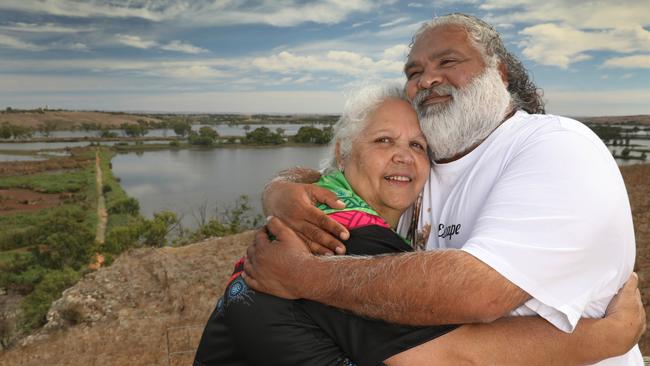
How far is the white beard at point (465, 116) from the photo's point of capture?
7.36ft

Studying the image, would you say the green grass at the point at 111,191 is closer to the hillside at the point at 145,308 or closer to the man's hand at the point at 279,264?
the hillside at the point at 145,308

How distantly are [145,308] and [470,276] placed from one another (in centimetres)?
1258

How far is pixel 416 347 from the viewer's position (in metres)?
1.48

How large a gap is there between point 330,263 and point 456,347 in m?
0.52

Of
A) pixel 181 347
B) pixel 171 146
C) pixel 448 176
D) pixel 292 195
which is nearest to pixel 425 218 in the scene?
pixel 448 176

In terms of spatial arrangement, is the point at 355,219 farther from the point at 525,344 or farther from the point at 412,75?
the point at 412,75

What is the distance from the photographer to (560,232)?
56.2 inches

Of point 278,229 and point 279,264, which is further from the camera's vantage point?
point 278,229

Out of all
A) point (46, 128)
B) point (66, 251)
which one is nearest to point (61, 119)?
point (46, 128)

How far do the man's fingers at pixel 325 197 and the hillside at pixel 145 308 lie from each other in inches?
259

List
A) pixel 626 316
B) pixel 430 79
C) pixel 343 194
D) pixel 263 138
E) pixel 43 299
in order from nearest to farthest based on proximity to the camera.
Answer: pixel 626 316 < pixel 343 194 < pixel 430 79 < pixel 43 299 < pixel 263 138

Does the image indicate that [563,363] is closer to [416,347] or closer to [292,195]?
[416,347]

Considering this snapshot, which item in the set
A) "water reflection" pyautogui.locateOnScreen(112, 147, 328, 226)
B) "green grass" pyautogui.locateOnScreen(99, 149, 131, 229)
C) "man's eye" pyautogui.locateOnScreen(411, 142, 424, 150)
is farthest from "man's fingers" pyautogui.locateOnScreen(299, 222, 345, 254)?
"green grass" pyautogui.locateOnScreen(99, 149, 131, 229)

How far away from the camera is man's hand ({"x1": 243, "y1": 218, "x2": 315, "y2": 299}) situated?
5.32 ft
